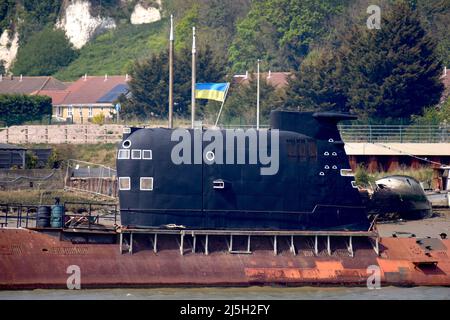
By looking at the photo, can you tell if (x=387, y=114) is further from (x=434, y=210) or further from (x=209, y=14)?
(x=209, y=14)

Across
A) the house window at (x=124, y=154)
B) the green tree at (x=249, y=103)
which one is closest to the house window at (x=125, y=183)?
the house window at (x=124, y=154)

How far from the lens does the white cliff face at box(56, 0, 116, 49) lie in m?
119

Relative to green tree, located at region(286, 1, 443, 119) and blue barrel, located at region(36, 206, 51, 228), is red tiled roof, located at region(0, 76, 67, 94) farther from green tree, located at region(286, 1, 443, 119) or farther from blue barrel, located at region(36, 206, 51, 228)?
blue barrel, located at region(36, 206, 51, 228)

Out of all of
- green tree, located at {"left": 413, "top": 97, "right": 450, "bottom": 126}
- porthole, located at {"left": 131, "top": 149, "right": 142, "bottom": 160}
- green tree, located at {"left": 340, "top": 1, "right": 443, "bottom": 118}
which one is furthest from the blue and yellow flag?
green tree, located at {"left": 413, "top": 97, "right": 450, "bottom": 126}

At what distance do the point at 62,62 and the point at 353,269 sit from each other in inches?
3098

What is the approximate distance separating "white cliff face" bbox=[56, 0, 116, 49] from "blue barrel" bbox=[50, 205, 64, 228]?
260 ft

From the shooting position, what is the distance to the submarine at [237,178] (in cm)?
4106

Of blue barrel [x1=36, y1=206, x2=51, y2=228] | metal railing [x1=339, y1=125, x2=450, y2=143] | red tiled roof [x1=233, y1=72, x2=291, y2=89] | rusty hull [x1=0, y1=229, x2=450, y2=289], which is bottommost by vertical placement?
rusty hull [x1=0, y1=229, x2=450, y2=289]

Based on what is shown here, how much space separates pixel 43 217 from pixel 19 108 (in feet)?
140

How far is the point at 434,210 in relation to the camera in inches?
2266

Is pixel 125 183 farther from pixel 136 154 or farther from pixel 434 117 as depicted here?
pixel 434 117

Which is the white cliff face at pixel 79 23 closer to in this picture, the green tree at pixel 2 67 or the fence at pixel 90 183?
the green tree at pixel 2 67
